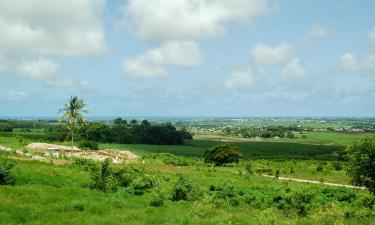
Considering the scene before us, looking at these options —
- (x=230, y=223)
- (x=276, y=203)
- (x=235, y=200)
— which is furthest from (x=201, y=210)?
(x=276, y=203)

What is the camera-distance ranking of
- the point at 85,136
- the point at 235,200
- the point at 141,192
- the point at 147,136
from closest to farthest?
1. the point at 141,192
2. the point at 235,200
3. the point at 85,136
4. the point at 147,136

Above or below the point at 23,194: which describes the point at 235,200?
below

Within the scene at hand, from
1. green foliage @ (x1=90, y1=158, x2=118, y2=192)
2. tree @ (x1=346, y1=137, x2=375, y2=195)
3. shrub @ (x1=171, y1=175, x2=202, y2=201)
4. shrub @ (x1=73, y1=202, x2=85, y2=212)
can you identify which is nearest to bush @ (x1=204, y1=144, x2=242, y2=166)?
tree @ (x1=346, y1=137, x2=375, y2=195)

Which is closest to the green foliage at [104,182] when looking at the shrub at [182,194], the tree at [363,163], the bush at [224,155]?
the shrub at [182,194]

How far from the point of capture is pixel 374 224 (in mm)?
14922

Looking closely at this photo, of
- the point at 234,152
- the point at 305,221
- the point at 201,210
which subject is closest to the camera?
the point at 305,221

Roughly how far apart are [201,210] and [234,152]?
65.8 m

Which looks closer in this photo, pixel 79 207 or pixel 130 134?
pixel 79 207

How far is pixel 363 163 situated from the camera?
3219 centimetres

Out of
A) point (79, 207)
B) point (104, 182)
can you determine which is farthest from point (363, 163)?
point (79, 207)

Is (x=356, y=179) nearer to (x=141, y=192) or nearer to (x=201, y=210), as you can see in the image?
(x=141, y=192)

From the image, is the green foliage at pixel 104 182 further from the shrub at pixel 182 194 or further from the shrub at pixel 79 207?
the shrub at pixel 79 207

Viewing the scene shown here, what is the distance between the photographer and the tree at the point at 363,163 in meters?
31.9

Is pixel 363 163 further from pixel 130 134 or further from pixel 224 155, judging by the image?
pixel 130 134
